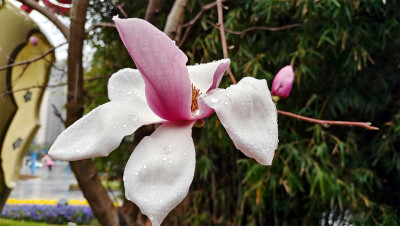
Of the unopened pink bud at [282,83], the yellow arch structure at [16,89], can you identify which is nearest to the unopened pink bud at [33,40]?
the yellow arch structure at [16,89]

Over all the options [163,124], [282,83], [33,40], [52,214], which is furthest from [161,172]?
[52,214]

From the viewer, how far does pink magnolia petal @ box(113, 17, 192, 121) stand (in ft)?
0.43

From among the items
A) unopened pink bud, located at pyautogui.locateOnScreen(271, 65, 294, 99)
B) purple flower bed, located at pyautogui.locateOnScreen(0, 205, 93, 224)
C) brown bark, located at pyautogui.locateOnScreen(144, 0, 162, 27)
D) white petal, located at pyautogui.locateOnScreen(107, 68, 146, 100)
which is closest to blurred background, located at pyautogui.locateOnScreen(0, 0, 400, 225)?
brown bark, located at pyautogui.locateOnScreen(144, 0, 162, 27)

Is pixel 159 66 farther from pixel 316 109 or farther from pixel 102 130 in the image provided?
pixel 316 109

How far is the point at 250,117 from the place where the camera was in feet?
0.47

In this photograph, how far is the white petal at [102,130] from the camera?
0.15m

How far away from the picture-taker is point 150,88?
0.15 m

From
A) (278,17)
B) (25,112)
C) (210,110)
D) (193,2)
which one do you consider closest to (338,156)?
(278,17)

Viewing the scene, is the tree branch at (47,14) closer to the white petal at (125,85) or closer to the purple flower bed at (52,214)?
the white petal at (125,85)

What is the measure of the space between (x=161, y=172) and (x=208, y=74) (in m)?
0.06

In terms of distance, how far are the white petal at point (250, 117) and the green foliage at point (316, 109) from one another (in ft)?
2.15

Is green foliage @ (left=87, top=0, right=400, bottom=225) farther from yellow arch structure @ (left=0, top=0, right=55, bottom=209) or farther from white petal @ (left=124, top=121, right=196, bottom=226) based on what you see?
white petal @ (left=124, top=121, right=196, bottom=226)

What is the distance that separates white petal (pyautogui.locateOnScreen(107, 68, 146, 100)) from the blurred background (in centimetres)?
58

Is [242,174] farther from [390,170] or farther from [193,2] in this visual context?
[193,2]
